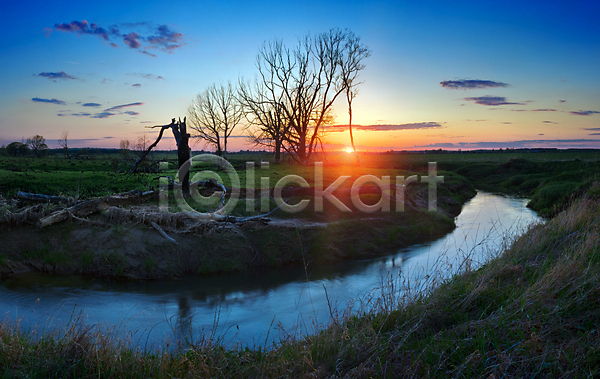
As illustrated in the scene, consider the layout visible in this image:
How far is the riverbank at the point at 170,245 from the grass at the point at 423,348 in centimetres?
430

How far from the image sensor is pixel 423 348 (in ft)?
13.7

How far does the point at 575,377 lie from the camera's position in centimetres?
336

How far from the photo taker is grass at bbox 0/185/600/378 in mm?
3703

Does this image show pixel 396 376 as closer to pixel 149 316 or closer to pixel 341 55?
pixel 149 316

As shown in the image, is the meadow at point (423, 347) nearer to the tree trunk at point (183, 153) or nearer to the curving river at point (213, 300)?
the curving river at point (213, 300)

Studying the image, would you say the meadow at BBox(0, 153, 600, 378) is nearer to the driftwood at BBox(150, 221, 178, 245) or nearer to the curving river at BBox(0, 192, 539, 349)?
the curving river at BBox(0, 192, 539, 349)

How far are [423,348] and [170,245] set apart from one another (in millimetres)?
7923

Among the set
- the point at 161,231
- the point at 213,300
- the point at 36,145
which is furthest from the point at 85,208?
the point at 36,145

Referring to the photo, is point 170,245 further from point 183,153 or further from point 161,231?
point 183,153

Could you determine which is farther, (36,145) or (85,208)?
(36,145)

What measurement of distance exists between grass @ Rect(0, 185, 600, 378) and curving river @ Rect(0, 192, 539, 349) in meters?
1.44

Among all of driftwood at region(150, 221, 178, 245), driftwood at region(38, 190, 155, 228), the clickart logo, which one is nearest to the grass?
driftwood at region(150, 221, 178, 245)

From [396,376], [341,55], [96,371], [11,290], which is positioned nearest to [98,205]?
[11,290]

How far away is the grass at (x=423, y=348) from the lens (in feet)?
12.1
